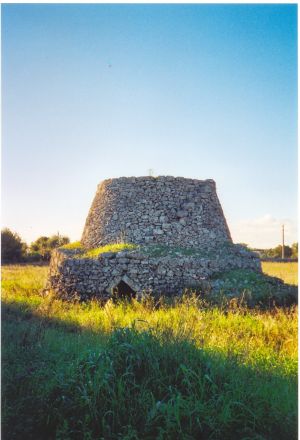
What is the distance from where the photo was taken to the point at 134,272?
408 inches

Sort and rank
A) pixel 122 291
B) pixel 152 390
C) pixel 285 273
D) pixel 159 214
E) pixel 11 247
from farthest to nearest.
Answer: pixel 11 247, pixel 285 273, pixel 159 214, pixel 122 291, pixel 152 390

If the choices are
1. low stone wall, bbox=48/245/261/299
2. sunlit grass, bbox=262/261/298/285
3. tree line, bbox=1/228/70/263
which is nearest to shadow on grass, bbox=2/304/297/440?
low stone wall, bbox=48/245/261/299

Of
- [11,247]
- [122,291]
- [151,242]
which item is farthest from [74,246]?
[11,247]

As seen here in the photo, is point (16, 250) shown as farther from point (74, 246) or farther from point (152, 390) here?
point (152, 390)

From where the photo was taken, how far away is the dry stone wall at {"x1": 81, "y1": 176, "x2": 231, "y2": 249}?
11.8 meters

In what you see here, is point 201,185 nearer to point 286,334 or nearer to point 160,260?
point 160,260

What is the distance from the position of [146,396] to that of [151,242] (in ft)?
26.6

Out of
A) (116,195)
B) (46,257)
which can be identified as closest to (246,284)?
(116,195)

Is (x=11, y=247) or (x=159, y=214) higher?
(x=159, y=214)

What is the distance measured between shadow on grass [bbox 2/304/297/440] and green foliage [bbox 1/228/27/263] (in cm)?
2467

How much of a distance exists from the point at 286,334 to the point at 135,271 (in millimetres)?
5184

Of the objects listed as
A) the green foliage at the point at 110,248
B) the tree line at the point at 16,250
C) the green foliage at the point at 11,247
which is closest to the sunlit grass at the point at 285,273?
the green foliage at the point at 110,248

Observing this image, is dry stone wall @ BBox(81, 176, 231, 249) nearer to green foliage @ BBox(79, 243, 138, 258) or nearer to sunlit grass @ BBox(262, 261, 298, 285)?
green foliage @ BBox(79, 243, 138, 258)

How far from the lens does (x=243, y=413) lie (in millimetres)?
3406
